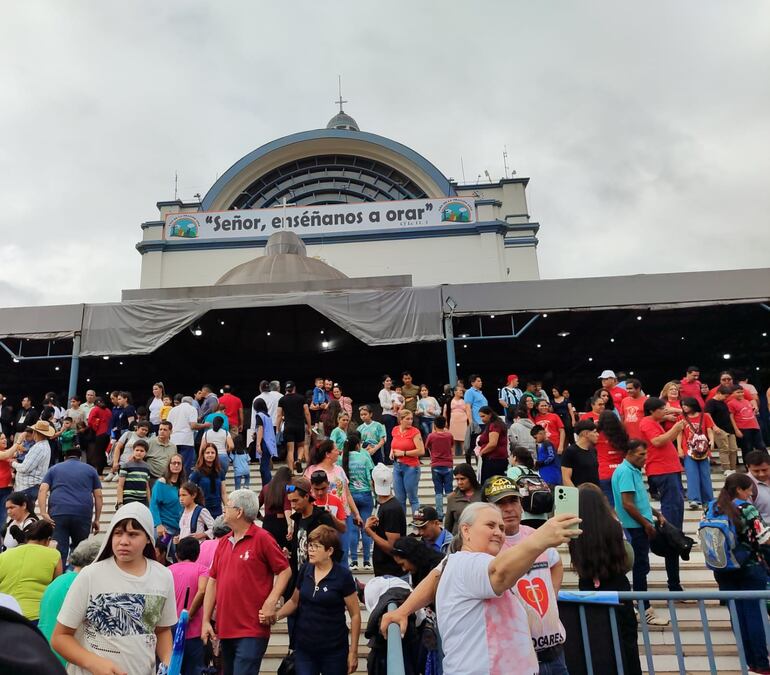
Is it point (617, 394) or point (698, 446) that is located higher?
point (617, 394)

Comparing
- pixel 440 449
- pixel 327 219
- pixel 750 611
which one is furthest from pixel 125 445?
pixel 327 219

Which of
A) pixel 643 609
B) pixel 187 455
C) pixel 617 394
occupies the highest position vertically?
pixel 617 394

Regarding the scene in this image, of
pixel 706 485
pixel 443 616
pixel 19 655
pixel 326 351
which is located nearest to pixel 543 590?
pixel 443 616

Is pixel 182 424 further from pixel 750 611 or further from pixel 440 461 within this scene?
pixel 750 611

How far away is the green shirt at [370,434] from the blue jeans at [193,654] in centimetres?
485

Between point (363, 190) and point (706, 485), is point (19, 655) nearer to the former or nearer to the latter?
point (706, 485)

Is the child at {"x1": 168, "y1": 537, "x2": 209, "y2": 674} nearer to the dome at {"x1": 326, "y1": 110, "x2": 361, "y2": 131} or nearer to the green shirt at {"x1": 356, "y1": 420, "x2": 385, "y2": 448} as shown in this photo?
the green shirt at {"x1": 356, "y1": 420, "x2": 385, "y2": 448}

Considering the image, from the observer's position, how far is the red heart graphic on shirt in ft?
9.82

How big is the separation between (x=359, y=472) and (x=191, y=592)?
9.49 feet

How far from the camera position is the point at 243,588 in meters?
3.76

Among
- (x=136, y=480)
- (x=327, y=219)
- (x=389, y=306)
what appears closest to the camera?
(x=136, y=480)

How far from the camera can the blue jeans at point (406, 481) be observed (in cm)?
772

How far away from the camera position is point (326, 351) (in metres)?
19.4

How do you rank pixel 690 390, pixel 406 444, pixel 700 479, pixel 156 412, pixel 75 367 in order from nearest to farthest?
pixel 700 479
pixel 406 444
pixel 690 390
pixel 156 412
pixel 75 367
